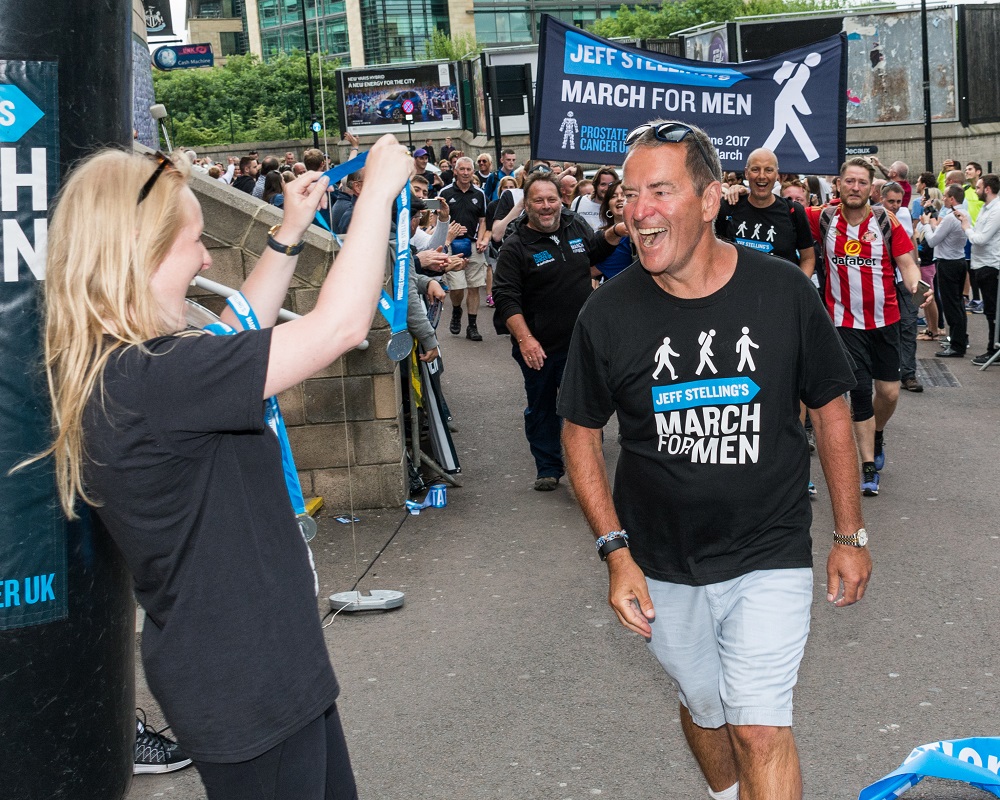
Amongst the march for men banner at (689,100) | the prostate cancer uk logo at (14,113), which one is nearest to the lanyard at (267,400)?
the prostate cancer uk logo at (14,113)

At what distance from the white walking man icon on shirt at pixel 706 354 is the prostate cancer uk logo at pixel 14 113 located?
1.86 meters

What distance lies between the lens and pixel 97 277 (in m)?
2.20

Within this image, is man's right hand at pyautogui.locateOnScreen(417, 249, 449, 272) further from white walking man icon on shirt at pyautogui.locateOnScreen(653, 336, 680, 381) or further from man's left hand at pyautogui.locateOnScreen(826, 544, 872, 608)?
man's left hand at pyautogui.locateOnScreen(826, 544, 872, 608)

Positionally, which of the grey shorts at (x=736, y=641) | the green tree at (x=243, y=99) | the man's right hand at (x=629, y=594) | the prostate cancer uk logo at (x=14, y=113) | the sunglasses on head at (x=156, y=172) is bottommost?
the grey shorts at (x=736, y=641)

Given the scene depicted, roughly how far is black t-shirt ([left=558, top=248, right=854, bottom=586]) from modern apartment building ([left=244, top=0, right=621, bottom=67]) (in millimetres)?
93282

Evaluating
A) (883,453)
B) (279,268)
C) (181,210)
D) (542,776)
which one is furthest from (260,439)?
(883,453)

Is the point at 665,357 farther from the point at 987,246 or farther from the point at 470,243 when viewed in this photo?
the point at 470,243

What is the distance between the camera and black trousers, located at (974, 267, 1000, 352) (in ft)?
42.9

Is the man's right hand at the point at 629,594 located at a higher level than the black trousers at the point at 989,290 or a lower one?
higher

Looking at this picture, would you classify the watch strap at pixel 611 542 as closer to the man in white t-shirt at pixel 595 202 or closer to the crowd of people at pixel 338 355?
the crowd of people at pixel 338 355

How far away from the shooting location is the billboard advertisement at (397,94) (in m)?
54.5

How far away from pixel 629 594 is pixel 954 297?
11.0 metres

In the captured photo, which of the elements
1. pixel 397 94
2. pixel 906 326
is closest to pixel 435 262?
pixel 906 326

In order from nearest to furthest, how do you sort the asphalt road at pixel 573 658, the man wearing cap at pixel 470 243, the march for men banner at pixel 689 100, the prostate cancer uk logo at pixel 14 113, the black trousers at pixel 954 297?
the prostate cancer uk logo at pixel 14 113, the asphalt road at pixel 573 658, the march for men banner at pixel 689 100, the black trousers at pixel 954 297, the man wearing cap at pixel 470 243
